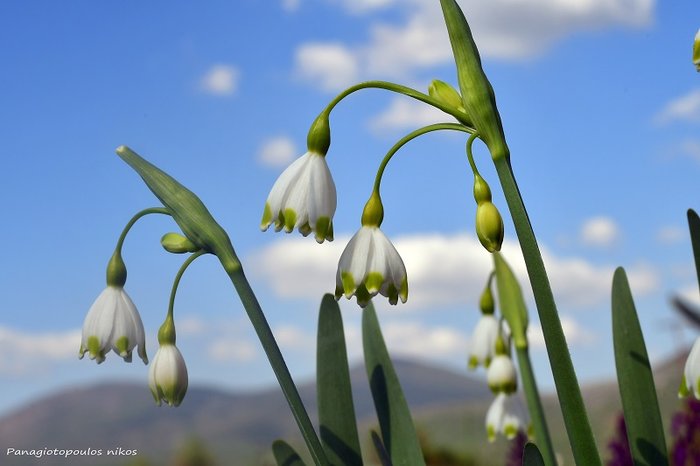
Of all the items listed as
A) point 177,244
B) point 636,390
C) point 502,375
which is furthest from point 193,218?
point 502,375

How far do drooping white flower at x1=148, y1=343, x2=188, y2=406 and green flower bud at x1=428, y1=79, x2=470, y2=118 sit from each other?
0.69 metres

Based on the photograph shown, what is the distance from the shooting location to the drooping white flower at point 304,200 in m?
1.44

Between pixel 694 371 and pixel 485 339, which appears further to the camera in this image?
pixel 485 339

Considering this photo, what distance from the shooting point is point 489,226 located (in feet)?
4.37

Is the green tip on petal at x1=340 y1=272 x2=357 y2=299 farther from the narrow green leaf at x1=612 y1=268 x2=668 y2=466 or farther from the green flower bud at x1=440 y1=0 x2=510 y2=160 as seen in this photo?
the narrow green leaf at x1=612 y1=268 x2=668 y2=466

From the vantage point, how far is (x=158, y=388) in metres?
1.65

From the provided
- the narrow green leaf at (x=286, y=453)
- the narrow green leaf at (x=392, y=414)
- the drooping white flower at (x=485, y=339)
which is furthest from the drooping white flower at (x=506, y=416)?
the narrow green leaf at (x=286, y=453)

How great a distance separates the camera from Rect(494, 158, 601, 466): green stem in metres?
1.35

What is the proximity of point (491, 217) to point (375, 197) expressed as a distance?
8.7 inches

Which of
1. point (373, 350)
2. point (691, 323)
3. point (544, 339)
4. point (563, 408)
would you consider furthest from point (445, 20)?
point (691, 323)

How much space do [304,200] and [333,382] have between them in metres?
0.51

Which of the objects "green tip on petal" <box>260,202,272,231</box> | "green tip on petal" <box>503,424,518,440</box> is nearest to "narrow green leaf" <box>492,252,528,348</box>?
"green tip on petal" <box>503,424,518,440</box>

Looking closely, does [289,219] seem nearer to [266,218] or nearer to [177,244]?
[266,218]

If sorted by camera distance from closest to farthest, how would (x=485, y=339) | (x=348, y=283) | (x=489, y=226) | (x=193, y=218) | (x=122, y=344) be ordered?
(x=489, y=226), (x=348, y=283), (x=193, y=218), (x=122, y=344), (x=485, y=339)
